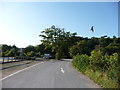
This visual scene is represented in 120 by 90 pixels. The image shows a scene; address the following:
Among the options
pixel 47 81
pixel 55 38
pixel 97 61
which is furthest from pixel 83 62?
pixel 55 38

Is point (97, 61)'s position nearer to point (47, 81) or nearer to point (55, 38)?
point (47, 81)

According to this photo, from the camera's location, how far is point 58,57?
57594 millimetres

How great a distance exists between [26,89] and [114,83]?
447 cm

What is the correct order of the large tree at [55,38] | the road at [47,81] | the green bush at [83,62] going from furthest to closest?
the large tree at [55,38] → the green bush at [83,62] → the road at [47,81]

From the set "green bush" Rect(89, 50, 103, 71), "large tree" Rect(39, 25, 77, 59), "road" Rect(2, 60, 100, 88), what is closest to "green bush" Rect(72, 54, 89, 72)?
"road" Rect(2, 60, 100, 88)

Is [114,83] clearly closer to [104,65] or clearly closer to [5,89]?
[104,65]

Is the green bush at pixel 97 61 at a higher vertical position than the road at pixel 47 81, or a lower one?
higher

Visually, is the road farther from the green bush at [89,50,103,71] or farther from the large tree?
the large tree

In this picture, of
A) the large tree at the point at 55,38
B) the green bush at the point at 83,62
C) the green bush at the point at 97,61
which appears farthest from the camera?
the large tree at the point at 55,38

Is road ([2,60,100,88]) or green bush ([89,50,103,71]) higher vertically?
green bush ([89,50,103,71])

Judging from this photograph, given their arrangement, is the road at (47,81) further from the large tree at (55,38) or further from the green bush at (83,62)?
the large tree at (55,38)

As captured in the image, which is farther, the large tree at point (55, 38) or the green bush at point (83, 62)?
the large tree at point (55, 38)

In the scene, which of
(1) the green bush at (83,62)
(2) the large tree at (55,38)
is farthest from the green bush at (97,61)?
(2) the large tree at (55,38)

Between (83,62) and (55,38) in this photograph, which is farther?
(55,38)
